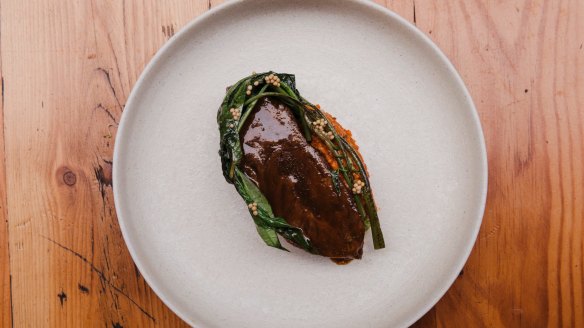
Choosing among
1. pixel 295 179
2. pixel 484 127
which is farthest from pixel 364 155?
pixel 484 127

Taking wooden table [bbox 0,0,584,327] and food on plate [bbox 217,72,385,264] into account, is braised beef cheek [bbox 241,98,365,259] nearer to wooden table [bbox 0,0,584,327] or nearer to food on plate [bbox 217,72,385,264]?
food on plate [bbox 217,72,385,264]

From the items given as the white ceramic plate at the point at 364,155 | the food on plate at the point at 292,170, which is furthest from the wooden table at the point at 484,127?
the food on plate at the point at 292,170

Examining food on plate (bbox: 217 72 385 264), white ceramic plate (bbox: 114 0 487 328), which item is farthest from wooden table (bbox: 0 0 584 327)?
food on plate (bbox: 217 72 385 264)

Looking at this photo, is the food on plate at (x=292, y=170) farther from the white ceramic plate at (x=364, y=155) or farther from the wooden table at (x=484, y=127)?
the wooden table at (x=484, y=127)

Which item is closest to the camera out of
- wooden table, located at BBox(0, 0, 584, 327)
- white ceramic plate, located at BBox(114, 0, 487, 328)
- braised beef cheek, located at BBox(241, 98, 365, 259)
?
braised beef cheek, located at BBox(241, 98, 365, 259)

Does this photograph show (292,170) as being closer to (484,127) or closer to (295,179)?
(295,179)

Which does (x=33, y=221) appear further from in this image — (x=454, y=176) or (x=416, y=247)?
(x=454, y=176)

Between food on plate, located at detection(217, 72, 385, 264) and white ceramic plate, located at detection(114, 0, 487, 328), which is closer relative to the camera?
food on plate, located at detection(217, 72, 385, 264)
